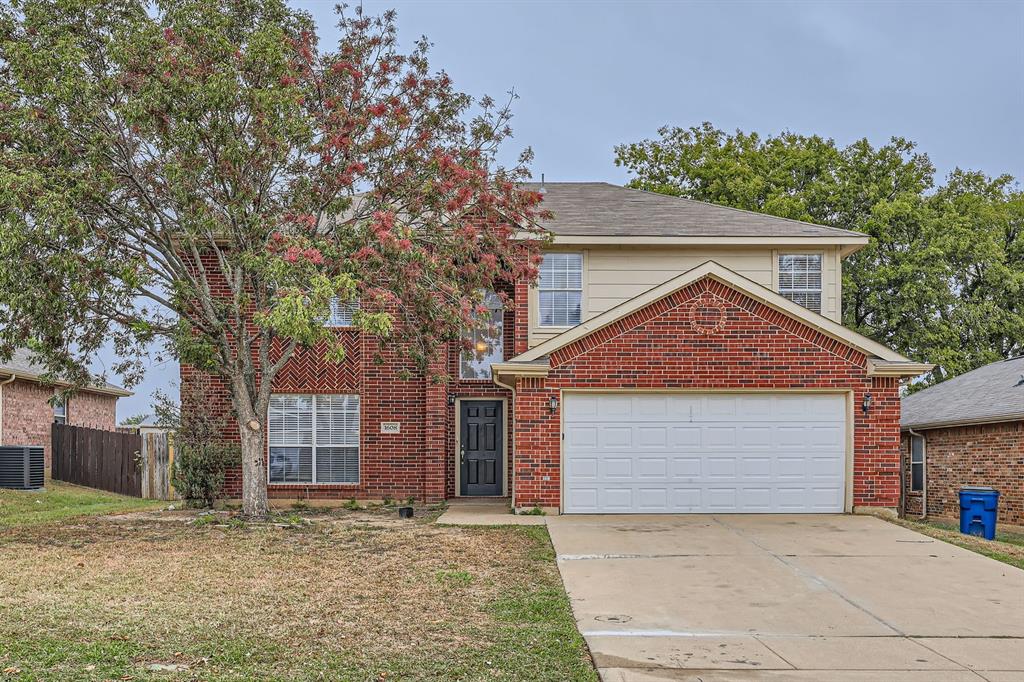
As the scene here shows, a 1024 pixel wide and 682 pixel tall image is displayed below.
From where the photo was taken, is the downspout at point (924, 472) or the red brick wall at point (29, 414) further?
the red brick wall at point (29, 414)

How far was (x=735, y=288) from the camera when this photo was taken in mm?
15344

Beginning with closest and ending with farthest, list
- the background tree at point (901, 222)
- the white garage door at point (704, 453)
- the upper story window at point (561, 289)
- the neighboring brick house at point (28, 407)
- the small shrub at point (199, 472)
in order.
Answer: the white garage door at point (704, 453), the small shrub at point (199, 472), the upper story window at point (561, 289), the neighboring brick house at point (28, 407), the background tree at point (901, 222)

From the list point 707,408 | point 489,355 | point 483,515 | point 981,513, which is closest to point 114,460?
point 489,355

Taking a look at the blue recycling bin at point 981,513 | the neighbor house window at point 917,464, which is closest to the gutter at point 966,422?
the neighbor house window at point 917,464

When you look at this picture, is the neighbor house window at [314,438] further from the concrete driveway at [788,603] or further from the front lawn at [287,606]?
the concrete driveway at [788,603]

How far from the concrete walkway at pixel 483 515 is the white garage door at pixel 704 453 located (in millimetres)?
1070

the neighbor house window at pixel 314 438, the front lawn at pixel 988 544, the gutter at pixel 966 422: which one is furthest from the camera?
the neighbor house window at pixel 314 438

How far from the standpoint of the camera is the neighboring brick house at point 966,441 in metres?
18.1

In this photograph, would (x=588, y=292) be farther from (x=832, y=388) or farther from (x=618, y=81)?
(x=618, y=81)

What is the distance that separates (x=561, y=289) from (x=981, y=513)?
818 centimetres

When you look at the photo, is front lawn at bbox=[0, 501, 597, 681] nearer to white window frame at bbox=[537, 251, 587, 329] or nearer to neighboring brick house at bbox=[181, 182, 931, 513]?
neighboring brick house at bbox=[181, 182, 931, 513]

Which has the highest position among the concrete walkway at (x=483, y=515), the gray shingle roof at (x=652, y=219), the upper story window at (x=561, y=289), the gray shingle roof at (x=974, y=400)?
the gray shingle roof at (x=652, y=219)

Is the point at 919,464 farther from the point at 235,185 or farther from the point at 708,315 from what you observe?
the point at 235,185

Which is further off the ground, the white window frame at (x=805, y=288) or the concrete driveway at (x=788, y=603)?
the white window frame at (x=805, y=288)
